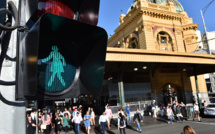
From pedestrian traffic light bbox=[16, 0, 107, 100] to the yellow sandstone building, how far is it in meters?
14.5

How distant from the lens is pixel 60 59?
172 cm

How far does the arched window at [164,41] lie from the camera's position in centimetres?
2459

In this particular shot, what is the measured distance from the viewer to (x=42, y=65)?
1.57 m

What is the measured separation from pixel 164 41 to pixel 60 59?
2590cm

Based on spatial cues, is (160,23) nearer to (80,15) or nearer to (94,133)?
(94,133)

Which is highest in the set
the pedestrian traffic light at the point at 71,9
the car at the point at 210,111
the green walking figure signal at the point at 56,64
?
the pedestrian traffic light at the point at 71,9

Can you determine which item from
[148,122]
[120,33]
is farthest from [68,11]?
[120,33]

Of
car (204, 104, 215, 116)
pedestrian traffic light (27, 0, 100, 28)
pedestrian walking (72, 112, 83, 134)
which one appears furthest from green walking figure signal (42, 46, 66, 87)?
car (204, 104, 215, 116)

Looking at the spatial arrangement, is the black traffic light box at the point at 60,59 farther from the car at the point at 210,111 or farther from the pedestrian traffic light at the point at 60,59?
the car at the point at 210,111

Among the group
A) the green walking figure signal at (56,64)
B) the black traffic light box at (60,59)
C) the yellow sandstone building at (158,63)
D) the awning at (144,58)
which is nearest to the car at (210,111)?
the yellow sandstone building at (158,63)

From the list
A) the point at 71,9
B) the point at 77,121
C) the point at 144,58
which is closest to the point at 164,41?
the point at 144,58

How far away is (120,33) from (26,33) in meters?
29.8

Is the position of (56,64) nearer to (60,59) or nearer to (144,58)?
(60,59)

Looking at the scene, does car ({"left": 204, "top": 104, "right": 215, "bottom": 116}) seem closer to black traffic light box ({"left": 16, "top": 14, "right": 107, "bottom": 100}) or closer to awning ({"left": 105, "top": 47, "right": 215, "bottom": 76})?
awning ({"left": 105, "top": 47, "right": 215, "bottom": 76})
